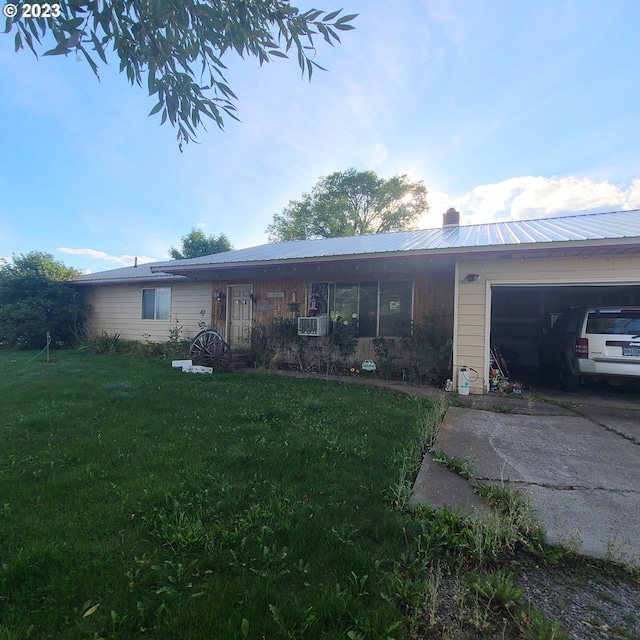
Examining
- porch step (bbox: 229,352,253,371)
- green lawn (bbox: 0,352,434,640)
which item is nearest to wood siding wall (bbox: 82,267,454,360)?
porch step (bbox: 229,352,253,371)

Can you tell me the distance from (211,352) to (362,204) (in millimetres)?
24272

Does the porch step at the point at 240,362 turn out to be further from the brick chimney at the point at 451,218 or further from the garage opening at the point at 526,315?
the garage opening at the point at 526,315

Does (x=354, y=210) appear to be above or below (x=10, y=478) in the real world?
above

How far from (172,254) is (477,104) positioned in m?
21.7

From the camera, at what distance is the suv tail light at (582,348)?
5.69m

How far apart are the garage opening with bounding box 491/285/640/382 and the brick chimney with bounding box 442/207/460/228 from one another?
2230 millimetres

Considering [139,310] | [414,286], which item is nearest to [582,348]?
[414,286]

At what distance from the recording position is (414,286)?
24.6 ft

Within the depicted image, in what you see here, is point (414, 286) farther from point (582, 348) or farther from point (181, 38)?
point (181, 38)

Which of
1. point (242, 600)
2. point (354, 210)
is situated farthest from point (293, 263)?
point (354, 210)

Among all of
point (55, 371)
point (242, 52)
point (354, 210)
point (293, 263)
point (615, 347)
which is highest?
point (354, 210)

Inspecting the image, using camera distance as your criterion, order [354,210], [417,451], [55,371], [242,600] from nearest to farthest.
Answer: [242,600] < [417,451] < [55,371] < [354,210]

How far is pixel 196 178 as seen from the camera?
10867 millimetres

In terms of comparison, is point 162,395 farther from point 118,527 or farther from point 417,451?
point 417,451
